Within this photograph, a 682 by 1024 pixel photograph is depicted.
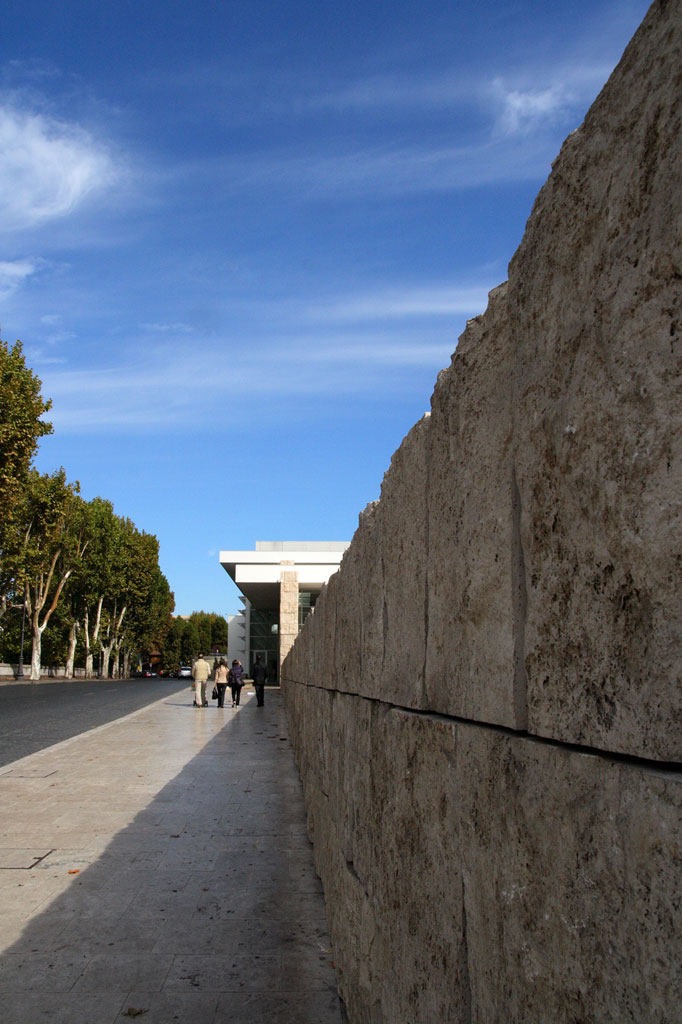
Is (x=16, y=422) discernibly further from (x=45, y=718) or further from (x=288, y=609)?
(x=288, y=609)

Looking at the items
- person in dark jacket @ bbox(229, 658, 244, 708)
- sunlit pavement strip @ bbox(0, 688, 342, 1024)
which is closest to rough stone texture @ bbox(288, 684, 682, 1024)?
sunlit pavement strip @ bbox(0, 688, 342, 1024)

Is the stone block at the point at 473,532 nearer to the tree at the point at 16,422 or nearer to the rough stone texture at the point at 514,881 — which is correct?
the rough stone texture at the point at 514,881

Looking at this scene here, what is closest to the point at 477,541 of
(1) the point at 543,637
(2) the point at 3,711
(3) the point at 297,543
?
(1) the point at 543,637

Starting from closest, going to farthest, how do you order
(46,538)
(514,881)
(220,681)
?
(514,881)
(220,681)
(46,538)

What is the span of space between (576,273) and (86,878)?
18.0 feet

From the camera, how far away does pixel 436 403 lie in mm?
2229

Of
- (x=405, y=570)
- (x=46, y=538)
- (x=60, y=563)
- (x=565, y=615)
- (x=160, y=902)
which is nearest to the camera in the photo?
(x=565, y=615)

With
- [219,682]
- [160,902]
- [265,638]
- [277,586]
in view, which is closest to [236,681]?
[219,682]

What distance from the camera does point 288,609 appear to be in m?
36.8

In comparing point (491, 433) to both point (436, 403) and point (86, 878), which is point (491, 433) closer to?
point (436, 403)

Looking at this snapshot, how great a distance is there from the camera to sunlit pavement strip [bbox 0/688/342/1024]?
3.72 metres

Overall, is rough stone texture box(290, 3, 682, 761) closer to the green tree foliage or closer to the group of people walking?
the group of people walking

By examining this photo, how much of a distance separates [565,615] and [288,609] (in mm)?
35746

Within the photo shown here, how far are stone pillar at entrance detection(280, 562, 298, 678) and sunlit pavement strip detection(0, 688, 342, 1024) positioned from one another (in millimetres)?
25531
